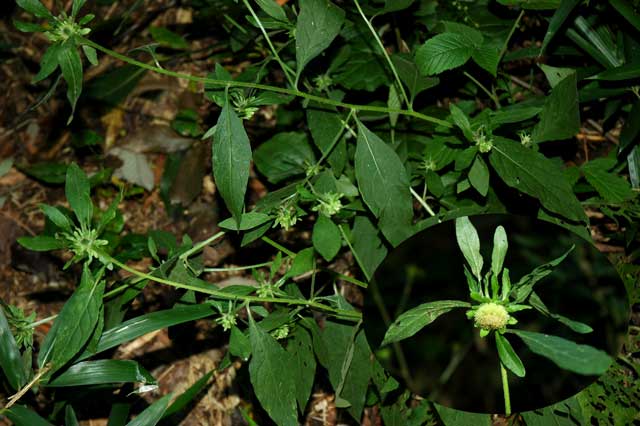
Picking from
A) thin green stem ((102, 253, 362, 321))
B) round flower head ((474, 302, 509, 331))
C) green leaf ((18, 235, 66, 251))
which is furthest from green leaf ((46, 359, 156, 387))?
round flower head ((474, 302, 509, 331))

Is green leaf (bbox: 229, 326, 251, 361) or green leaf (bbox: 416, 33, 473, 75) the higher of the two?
green leaf (bbox: 416, 33, 473, 75)

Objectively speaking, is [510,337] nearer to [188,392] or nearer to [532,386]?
[532,386]

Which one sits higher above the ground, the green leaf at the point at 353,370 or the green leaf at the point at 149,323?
the green leaf at the point at 149,323

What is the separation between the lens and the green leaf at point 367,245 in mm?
2025

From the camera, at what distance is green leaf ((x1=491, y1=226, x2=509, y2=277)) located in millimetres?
1580

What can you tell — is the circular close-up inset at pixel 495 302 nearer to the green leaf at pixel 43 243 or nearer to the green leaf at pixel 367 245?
the green leaf at pixel 367 245

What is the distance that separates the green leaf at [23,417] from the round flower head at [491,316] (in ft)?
3.86

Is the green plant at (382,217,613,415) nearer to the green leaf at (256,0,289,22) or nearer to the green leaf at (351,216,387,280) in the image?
the green leaf at (351,216,387,280)

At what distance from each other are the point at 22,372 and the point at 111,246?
2.62 feet

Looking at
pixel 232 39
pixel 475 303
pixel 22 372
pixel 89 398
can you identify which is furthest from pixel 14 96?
pixel 475 303

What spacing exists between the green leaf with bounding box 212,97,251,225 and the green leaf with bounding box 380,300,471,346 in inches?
18.1

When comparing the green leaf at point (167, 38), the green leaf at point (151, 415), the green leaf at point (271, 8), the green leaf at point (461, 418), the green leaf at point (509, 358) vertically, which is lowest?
the green leaf at point (461, 418)

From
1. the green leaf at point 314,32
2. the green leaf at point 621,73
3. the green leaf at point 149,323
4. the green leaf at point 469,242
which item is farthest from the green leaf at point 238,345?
the green leaf at point 621,73

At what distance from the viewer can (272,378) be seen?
170cm
